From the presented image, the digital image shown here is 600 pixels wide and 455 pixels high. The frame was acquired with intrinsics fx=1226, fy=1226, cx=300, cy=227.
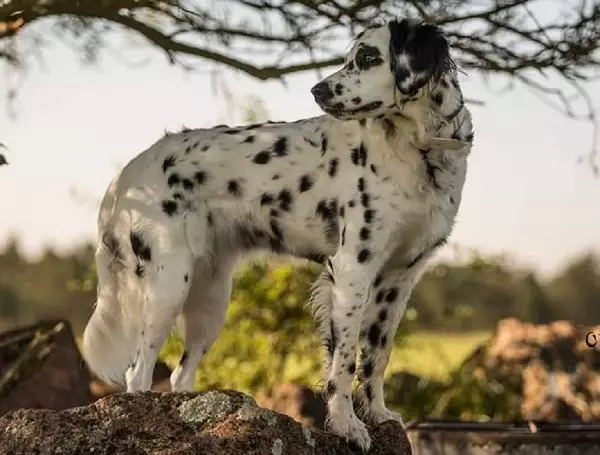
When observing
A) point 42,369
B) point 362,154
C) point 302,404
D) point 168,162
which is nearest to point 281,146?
point 362,154

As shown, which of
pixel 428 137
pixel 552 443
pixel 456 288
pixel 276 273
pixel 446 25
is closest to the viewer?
pixel 428 137

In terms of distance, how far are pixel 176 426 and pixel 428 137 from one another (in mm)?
1707

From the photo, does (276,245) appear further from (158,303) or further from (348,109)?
(348,109)

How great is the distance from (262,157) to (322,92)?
2.22 feet

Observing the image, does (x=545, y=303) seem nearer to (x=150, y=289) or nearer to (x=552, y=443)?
(x=552, y=443)

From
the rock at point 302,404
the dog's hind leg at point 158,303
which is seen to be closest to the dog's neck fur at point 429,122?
the dog's hind leg at point 158,303

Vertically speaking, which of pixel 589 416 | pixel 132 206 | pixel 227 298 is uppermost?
pixel 132 206

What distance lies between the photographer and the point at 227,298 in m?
6.11

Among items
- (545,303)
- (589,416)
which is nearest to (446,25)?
(589,416)

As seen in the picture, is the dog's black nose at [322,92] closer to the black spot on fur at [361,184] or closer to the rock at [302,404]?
the black spot on fur at [361,184]

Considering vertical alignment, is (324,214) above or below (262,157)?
below

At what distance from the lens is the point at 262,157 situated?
5578 mm

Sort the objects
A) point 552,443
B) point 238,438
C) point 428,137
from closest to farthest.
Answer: point 238,438
point 428,137
point 552,443

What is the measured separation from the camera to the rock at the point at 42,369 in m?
7.46
